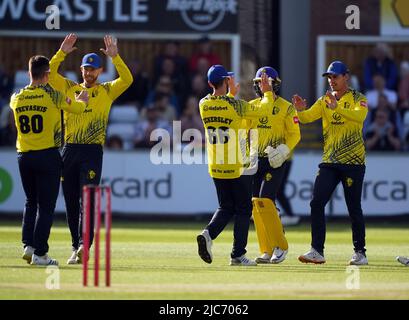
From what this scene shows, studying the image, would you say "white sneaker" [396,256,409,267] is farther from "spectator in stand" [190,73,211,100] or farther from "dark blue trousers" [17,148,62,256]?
"spectator in stand" [190,73,211,100]

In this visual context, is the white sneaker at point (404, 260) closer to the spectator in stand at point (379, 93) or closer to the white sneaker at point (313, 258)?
the white sneaker at point (313, 258)

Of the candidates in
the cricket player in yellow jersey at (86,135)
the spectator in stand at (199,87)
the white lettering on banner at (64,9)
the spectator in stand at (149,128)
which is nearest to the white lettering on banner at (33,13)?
the white lettering on banner at (64,9)

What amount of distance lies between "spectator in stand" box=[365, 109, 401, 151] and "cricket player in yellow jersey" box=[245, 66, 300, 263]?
30.6 ft

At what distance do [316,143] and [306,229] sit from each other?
2.95m

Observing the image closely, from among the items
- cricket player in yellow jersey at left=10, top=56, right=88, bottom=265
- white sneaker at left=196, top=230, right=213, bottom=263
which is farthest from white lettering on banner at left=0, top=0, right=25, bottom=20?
white sneaker at left=196, top=230, right=213, bottom=263

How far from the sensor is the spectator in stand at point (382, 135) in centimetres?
2419

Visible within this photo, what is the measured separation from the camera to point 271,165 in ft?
48.9

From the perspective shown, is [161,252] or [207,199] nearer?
[161,252]

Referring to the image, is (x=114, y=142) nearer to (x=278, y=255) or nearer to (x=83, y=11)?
(x=83, y=11)

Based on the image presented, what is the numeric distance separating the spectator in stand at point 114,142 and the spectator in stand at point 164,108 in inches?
31.4

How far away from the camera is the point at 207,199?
22.8 meters

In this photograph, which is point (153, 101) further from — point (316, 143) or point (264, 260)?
point (264, 260)

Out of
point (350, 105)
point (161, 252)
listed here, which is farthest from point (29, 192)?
point (350, 105)
